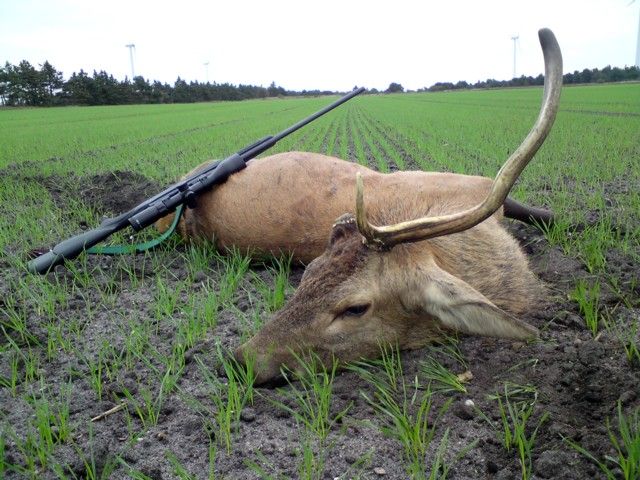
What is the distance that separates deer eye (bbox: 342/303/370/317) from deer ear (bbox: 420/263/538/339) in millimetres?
280

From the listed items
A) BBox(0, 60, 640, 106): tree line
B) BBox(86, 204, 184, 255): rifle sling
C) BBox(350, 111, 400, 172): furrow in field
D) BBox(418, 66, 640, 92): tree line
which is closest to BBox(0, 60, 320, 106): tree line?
BBox(0, 60, 640, 106): tree line

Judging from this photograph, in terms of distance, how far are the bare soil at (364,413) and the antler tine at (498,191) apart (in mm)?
646

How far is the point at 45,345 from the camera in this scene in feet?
10.6

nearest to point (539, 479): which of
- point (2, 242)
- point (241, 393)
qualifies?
point (241, 393)

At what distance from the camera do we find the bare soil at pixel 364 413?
207cm

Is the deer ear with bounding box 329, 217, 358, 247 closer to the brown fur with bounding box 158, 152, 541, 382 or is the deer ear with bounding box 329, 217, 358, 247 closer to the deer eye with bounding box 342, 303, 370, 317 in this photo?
the brown fur with bounding box 158, 152, 541, 382

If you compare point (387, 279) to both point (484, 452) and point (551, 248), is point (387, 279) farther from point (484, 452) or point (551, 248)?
point (551, 248)

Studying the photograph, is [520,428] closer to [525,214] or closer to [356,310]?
[356,310]

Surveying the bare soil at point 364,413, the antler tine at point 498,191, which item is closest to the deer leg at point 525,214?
the bare soil at point 364,413

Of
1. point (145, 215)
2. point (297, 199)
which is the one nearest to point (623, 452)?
point (297, 199)

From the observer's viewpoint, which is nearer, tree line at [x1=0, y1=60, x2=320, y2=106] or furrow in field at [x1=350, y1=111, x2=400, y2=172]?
furrow in field at [x1=350, y1=111, x2=400, y2=172]

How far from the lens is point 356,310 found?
2789mm

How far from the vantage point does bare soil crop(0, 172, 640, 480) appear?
2070 millimetres

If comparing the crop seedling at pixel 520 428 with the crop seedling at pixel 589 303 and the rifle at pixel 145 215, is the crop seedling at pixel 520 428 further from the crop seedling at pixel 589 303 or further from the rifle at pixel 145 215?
the rifle at pixel 145 215
